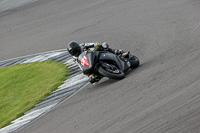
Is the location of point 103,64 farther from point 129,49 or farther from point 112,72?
point 129,49

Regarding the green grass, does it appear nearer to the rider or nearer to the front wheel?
the rider

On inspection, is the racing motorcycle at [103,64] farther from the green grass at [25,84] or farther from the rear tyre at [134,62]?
the green grass at [25,84]

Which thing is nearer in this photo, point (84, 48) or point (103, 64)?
point (103, 64)

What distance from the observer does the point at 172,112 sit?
24.7 feet

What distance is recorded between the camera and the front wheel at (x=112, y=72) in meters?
10.4

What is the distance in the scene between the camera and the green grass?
1194cm

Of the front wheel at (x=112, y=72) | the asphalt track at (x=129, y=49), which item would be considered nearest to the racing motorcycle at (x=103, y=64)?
the front wheel at (x=112, y=72)

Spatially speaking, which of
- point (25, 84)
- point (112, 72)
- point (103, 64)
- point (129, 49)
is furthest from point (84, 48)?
point (25, 84)

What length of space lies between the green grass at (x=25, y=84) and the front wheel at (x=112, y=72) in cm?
246

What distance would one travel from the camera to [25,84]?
14.2m

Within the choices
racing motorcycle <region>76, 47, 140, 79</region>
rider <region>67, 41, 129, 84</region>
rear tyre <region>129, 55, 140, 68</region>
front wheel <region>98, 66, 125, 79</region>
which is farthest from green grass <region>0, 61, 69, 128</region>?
rear tyre <region>129, 55, 140, 68</region>

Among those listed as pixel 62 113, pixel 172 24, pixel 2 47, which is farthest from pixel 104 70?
pixel 2 47

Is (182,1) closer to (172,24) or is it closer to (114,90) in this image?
(172,24)

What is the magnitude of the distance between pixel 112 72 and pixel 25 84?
4.67 metres
